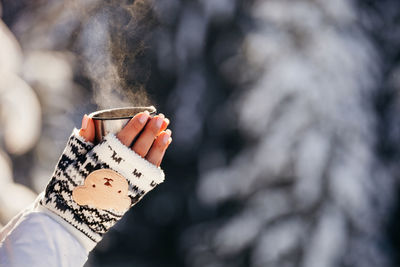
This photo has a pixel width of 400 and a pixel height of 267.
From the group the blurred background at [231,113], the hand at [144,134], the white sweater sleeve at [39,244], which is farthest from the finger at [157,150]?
the blurred background at [231,113]

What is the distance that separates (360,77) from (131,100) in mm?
698

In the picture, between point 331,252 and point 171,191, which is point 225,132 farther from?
point 331,252

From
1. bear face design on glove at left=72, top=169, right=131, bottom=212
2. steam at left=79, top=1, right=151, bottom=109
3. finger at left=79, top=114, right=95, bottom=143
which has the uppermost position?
steam at left=79, top=1, right=151, bottom=109

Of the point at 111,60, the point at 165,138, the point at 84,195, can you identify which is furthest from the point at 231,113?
the point at 84,195

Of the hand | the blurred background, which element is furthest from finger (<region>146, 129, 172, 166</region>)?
the blurred background

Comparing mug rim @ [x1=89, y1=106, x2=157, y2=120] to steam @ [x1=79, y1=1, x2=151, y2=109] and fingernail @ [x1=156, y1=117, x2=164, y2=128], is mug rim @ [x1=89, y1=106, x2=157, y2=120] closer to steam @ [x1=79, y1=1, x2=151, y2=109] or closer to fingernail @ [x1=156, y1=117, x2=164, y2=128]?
fingernail @ [x1=156, y1=117, x2=164, y2=128]

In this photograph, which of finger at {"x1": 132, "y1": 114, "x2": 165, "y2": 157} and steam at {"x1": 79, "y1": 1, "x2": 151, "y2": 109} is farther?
steam at {"x1": 79, "y1": 1, "x2": 151, "y2": 109}

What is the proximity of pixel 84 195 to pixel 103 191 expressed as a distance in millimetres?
30

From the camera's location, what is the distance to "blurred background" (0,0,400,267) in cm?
90

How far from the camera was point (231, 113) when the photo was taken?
103 cm

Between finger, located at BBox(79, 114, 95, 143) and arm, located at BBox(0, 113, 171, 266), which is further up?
finger, located at BBox(79, 114, 95, 143)

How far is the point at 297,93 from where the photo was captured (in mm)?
1065

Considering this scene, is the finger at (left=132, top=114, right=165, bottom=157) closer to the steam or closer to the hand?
the hand

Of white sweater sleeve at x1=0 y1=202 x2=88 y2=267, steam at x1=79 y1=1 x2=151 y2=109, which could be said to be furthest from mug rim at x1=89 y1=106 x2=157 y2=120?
steam at x1=79 y1=1 x2=151 y2=109
